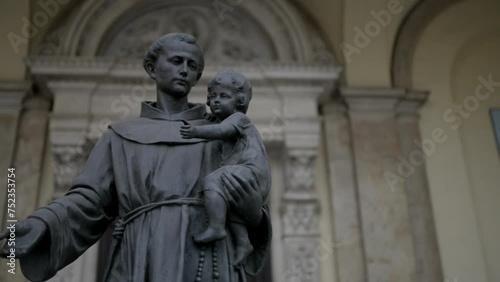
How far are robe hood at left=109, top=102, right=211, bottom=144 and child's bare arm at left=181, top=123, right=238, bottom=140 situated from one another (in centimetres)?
14

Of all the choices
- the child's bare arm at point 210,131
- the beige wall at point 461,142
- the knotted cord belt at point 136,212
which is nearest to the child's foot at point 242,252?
the knotted cord belt at point 136,212

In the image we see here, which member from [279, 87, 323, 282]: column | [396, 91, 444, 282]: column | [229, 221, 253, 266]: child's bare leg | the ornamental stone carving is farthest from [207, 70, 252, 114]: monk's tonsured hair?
the ornamental stone carving

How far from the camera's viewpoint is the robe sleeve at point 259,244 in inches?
89.7

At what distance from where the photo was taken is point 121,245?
86.8 inches

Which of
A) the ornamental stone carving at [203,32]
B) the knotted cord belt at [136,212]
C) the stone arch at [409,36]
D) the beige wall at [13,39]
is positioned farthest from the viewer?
the ornamental stone carving at [203,32]

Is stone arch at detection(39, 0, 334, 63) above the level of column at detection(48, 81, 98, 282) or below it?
above

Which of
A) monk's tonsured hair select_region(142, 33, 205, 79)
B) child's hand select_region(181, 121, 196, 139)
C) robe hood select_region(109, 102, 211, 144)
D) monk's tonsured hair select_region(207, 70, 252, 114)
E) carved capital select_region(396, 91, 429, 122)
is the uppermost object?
carved capital select_region(396, 91, 429, 122)

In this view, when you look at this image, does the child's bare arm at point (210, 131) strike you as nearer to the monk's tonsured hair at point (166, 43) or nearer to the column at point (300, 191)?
the monk's tonsured hair at point (166, 43)

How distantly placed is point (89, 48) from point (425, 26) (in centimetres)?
427

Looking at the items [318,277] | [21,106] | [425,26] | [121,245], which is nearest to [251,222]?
[121,245]

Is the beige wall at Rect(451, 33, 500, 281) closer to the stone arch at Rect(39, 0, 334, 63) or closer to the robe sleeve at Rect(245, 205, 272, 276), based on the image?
the stone arch at Rect(39, 0, 334, 63)

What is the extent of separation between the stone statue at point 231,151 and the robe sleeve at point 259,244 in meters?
0.09

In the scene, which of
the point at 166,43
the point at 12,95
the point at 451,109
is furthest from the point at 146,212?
the point at 451,109

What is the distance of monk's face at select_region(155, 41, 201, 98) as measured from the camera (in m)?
2.46
